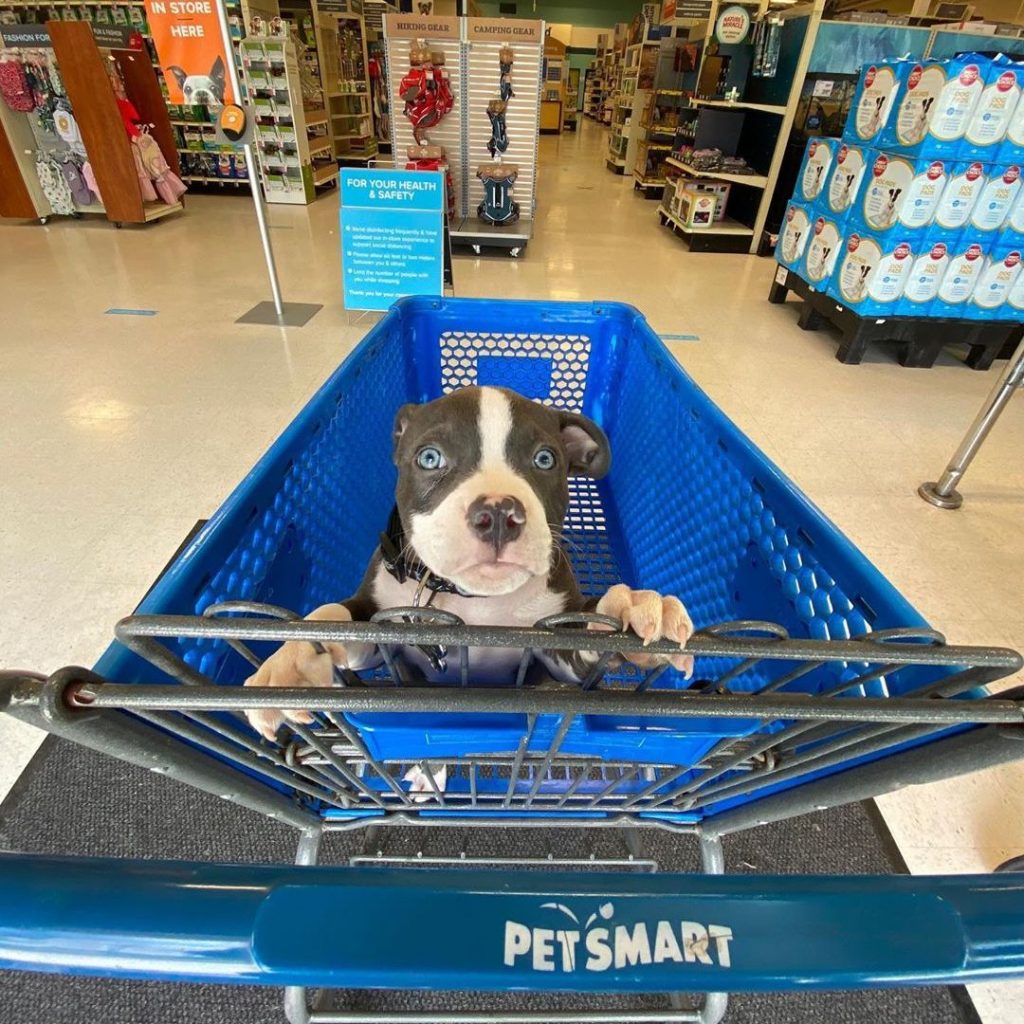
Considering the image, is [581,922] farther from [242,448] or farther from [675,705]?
[242,448]

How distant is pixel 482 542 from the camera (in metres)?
0.85

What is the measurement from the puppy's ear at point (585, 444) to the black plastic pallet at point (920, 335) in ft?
10.2

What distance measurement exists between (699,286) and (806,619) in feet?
16.1

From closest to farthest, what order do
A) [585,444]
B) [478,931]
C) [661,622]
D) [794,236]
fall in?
[478,931] → [661,622] → [585,444] → [794,236]

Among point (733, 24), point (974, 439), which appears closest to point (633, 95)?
point (733, 24)

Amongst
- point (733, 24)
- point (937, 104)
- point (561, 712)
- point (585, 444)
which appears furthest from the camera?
point (733, 24)

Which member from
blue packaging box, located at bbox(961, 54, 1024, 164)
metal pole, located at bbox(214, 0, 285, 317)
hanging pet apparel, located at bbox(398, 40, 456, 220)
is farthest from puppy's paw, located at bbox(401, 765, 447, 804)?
hanging pet apparel, located at bbox(398, 40, 456, 220)

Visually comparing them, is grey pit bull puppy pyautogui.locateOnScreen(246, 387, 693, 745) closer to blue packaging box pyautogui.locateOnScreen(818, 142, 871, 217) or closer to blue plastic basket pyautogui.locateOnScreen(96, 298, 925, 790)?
blue plastic basket pyautogui.locateOnScreen(96, 298, 925, 790)

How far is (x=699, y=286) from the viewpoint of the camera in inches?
204

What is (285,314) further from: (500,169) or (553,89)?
(553,89)

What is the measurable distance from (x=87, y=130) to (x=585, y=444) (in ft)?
22.5

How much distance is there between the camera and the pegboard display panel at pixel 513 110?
17.2ft

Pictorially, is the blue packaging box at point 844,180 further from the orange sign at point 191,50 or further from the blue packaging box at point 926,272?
the orange sign at point 191,50

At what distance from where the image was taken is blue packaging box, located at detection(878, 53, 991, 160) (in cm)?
297
